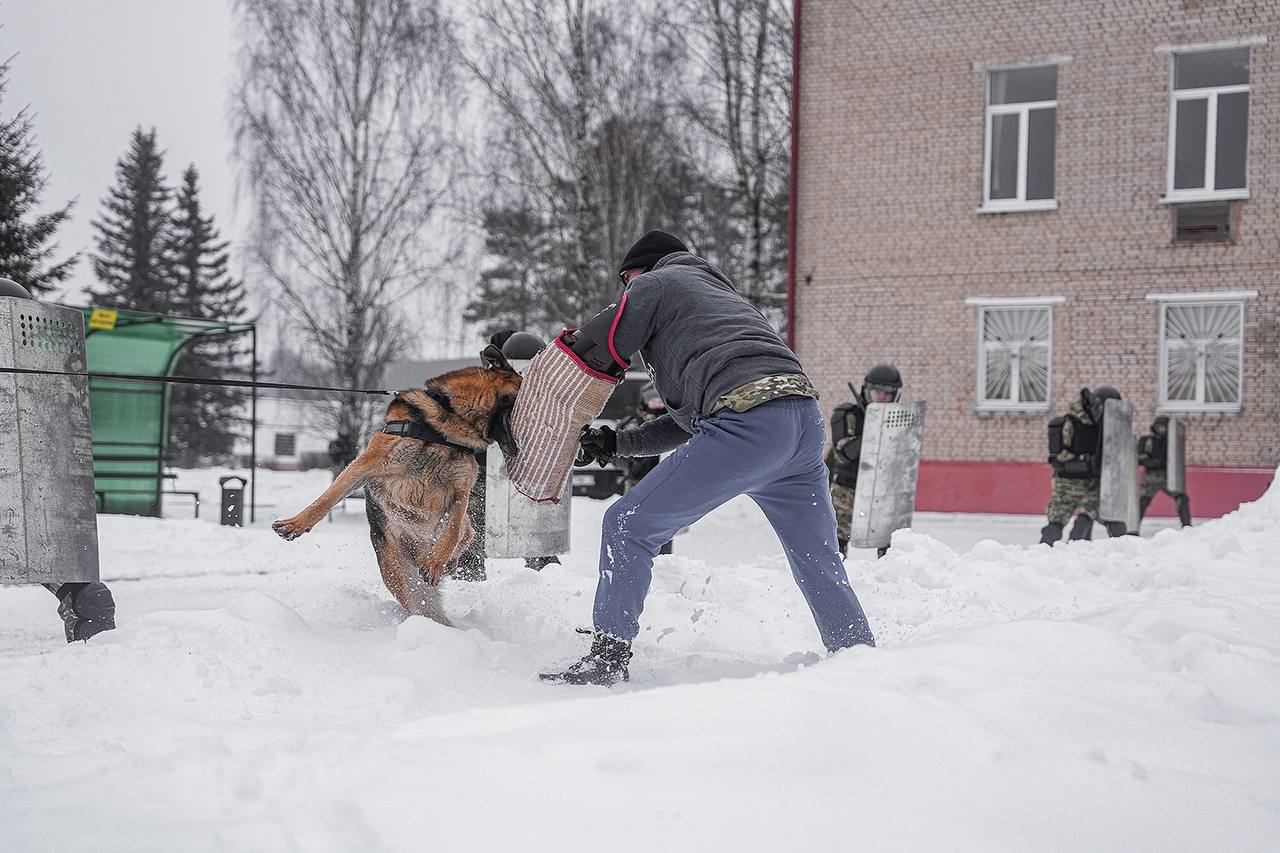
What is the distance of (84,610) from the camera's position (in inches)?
149

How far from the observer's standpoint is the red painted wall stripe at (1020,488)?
12555 millimetres

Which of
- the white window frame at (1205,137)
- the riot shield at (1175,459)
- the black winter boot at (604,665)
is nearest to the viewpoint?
the black winter boot at (604,665)

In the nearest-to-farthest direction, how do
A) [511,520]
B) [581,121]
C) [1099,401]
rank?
[511,520]
[1099,401]
[581,121]

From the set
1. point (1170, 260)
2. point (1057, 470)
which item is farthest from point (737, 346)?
point (1170, 260)

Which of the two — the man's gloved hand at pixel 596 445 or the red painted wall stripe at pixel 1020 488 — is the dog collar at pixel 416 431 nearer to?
the man's gloved hand at pixel 596 445

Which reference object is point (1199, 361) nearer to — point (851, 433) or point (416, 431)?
point (851, 433)

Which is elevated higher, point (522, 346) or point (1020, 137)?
point (1020, 137)

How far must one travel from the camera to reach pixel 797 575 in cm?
349

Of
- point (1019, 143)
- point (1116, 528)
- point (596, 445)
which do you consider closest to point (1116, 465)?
point (1116, 528)

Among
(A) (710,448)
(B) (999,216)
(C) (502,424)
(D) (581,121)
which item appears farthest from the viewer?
(D) (581,121)

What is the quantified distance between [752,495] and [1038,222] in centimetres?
1217

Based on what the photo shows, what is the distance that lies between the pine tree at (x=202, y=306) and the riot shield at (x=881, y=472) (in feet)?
92.5

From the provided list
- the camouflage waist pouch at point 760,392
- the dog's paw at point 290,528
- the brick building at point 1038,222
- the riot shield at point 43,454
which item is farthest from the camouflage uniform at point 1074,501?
the riot shield at point 43,454

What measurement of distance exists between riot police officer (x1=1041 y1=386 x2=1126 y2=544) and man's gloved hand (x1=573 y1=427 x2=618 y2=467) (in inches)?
241
